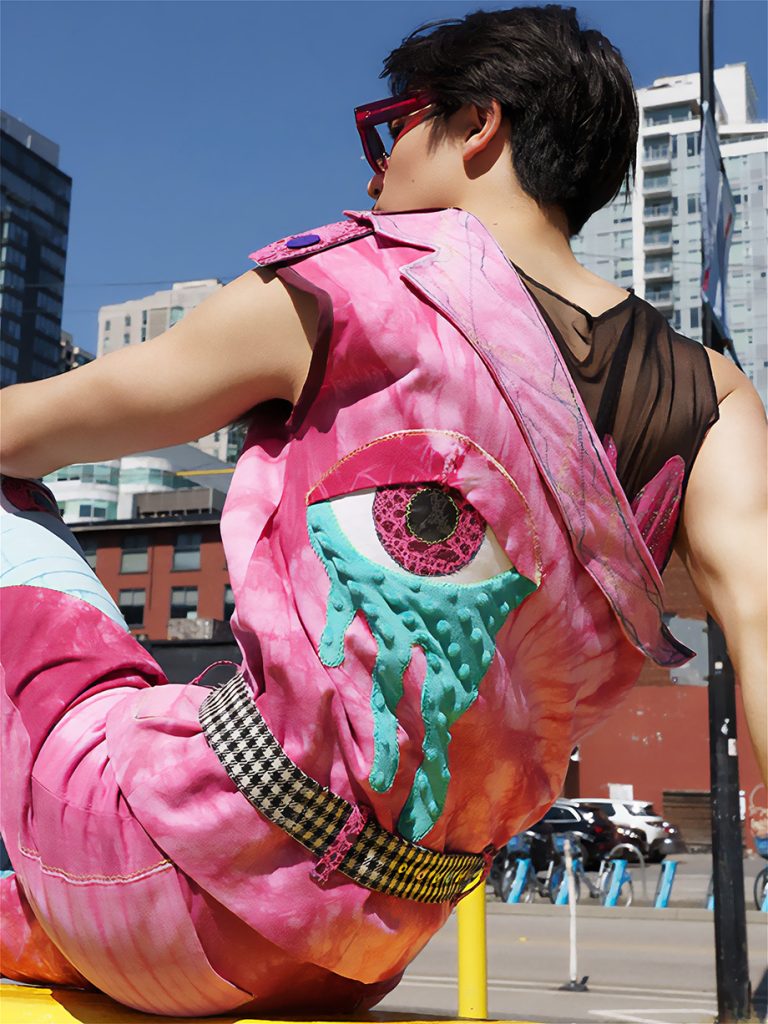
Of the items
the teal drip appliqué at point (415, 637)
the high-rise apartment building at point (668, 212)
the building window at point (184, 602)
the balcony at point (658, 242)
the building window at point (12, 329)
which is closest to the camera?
the teal drip appliqué at point (415, 637)

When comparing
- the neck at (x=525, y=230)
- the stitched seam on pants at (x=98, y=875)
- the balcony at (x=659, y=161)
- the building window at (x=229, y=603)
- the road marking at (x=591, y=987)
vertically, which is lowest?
the road marking at (x=591, y=987)

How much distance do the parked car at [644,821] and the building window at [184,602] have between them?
2316cm

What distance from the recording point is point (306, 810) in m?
1.25

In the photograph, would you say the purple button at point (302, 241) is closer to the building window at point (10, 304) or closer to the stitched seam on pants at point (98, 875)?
the stitched seam on pants at point (98, 875)

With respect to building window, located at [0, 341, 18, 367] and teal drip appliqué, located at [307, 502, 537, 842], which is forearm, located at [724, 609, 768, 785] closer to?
teal drip appliqué, located at [307, 502, 537, 842]

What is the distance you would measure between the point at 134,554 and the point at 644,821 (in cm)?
2721

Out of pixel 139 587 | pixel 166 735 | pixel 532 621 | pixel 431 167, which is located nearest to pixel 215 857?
pixel 166 735

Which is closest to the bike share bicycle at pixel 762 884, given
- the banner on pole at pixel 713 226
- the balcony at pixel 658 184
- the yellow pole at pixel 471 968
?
the banner on pole at pixel 713 226

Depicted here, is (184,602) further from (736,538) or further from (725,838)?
(736,538)

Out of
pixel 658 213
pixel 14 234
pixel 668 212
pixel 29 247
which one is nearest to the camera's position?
pixel 668 212

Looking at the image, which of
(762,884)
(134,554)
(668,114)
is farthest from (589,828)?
(668,114)

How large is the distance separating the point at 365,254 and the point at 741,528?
561 millimetres

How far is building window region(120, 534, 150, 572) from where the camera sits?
4734 centimetres

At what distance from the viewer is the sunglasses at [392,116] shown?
4.97 feet
